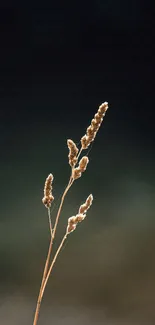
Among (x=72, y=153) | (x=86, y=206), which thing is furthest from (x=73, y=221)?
(x=72, y=153)

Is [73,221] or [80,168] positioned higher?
[80,168]

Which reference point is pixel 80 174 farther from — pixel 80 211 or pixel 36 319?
pixel 36 319

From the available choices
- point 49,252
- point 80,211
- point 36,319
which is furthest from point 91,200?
point 36,319

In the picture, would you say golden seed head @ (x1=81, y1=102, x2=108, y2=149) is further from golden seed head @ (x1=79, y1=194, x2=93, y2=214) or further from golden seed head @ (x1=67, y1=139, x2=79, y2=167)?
golden seed head @ (x1=79, y1=194, x2=93, y2=214)

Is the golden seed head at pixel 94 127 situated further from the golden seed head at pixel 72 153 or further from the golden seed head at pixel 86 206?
the golden seed head at pixel 86 206

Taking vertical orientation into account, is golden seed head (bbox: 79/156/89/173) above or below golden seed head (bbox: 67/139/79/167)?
below

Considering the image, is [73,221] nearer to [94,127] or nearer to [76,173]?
[76,173]

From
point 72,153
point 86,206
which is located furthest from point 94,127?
point 86,206

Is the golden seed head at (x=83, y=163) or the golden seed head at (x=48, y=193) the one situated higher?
the golden seed head at (x=83, y=163)
